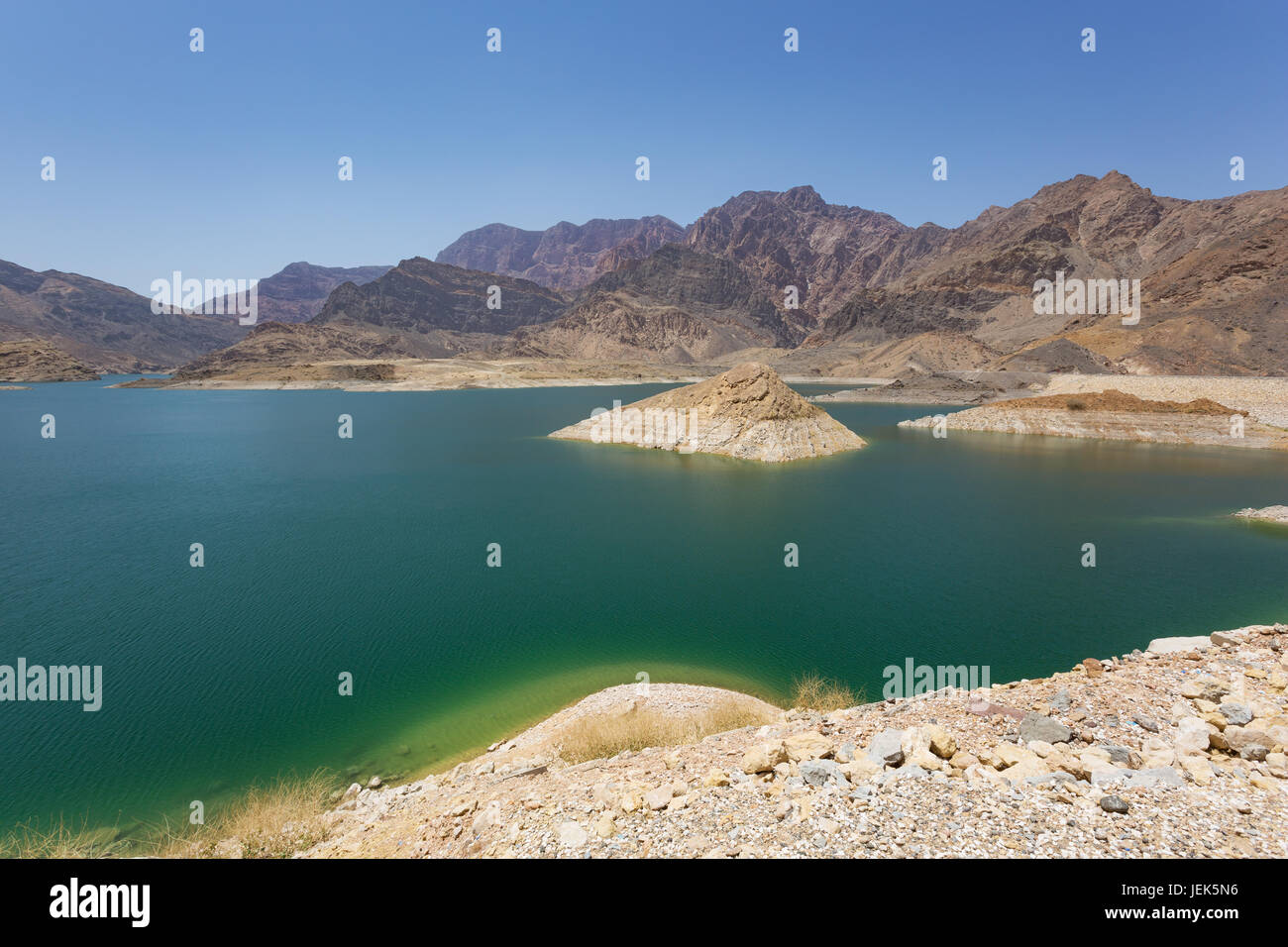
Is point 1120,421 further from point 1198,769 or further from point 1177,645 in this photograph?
point 1198,769

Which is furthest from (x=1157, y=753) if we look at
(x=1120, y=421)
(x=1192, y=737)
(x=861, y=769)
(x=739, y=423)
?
(x=1120, y=421)

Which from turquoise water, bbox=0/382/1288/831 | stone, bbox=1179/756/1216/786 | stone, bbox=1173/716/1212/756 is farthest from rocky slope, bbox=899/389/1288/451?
stone, bbox=1179/756/1216/786

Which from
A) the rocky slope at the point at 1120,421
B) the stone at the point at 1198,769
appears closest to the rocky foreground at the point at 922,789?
the stone at the point at 1198,769

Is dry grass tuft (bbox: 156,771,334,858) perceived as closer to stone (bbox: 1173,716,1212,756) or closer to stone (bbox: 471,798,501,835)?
stone (bbox: 471,798,501,835)

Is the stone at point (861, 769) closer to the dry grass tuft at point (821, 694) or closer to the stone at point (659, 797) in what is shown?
the stone at point (659, 797)
